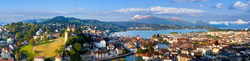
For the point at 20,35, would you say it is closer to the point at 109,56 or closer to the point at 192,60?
the point at 109,56

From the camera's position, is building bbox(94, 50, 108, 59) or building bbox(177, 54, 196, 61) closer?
building bbox(177, 54, 196, 61)

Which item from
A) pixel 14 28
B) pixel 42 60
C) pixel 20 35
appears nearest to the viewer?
pixel 42 60

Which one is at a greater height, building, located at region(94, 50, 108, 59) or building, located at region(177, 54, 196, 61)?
building, located at region(177, 54, 196, 61)

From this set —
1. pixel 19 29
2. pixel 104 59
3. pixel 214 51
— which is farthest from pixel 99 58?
pixel 19 29

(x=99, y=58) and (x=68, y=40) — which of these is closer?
(x=99, y=58)

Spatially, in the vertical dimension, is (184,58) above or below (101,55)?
above

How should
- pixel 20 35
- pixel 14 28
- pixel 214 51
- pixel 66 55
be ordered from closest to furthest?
1. pixel 66 55
2. pixel 214 51
3. pixel 20 35
4. pixel 14 28

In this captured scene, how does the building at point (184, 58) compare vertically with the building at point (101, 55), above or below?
above

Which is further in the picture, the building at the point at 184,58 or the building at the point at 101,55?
the building at the point at 101,55

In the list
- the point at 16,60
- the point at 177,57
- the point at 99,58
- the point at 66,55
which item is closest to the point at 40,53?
the point at 16,60

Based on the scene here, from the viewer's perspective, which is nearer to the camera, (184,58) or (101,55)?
(184,58)
